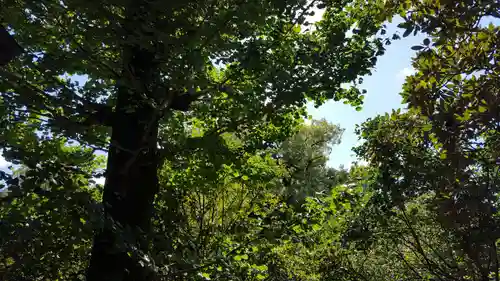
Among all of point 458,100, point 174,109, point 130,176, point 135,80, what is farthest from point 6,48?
point 458,100

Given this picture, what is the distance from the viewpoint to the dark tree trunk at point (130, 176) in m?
2.80

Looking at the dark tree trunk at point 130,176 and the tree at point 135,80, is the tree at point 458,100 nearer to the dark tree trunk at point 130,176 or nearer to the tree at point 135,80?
the tree at point 135,80

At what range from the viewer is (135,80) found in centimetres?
261

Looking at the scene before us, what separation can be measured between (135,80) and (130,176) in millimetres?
850

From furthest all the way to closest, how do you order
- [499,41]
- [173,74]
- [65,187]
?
[499,41], [173,74], [65,187]

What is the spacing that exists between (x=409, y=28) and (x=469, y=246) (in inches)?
85.0

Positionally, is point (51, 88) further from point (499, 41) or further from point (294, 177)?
point (499, 41)

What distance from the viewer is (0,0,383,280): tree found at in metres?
2.45

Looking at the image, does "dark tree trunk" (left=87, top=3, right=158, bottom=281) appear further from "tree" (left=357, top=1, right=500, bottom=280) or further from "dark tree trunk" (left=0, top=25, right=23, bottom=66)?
"tree" (left=357, top=1, right=500, bottom=280)

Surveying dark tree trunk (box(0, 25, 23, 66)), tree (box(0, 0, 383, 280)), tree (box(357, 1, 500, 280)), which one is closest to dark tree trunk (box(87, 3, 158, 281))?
tree (box(0, 0, 383, 280))

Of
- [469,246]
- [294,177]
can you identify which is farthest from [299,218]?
[469,246]

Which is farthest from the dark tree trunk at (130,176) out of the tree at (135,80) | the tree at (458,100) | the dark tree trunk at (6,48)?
the tree at (458,100)

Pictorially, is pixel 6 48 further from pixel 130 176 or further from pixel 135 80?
pixel 130 176

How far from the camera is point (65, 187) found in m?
2.53
